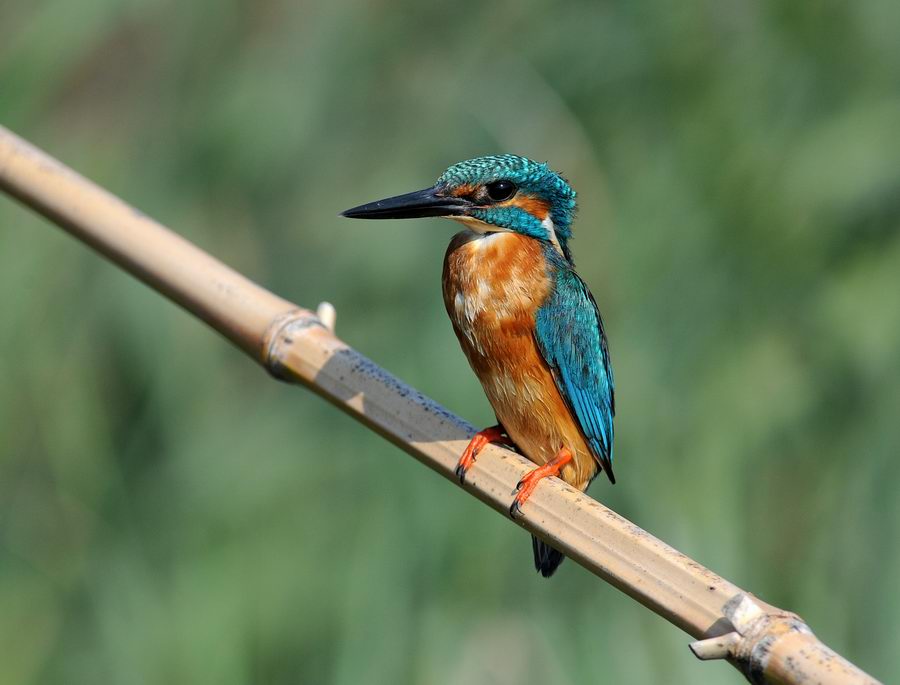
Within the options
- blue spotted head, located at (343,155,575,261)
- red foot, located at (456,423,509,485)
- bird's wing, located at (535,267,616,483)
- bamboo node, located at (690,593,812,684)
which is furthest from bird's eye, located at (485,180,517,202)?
bamboo node, located at (690,593,812,684)

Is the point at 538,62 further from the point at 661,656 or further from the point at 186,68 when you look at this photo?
the point at 661,656

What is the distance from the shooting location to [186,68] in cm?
321

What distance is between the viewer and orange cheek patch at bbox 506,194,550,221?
7.56 feet

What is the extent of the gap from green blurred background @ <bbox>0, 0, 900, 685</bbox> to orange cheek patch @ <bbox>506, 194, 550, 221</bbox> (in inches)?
17.6

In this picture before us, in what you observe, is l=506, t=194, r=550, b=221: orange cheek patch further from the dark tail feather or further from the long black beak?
the dark tail feather

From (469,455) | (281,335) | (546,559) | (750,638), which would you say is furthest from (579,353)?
(750,638)

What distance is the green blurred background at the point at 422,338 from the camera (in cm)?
261

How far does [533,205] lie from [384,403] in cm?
63

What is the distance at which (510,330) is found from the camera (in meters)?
2.27

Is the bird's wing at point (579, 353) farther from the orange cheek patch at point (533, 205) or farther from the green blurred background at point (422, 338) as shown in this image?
the green blurred background at point (422, 338)

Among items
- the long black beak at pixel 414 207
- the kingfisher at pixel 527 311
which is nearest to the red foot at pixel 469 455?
the kingfisher at pixel 527 311

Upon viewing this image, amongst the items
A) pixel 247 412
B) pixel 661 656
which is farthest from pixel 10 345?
pixel 661 656

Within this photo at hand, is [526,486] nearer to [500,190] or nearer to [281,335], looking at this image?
[281,335]

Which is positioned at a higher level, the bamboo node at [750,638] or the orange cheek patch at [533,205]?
the orange cheek patch at [533,205]
